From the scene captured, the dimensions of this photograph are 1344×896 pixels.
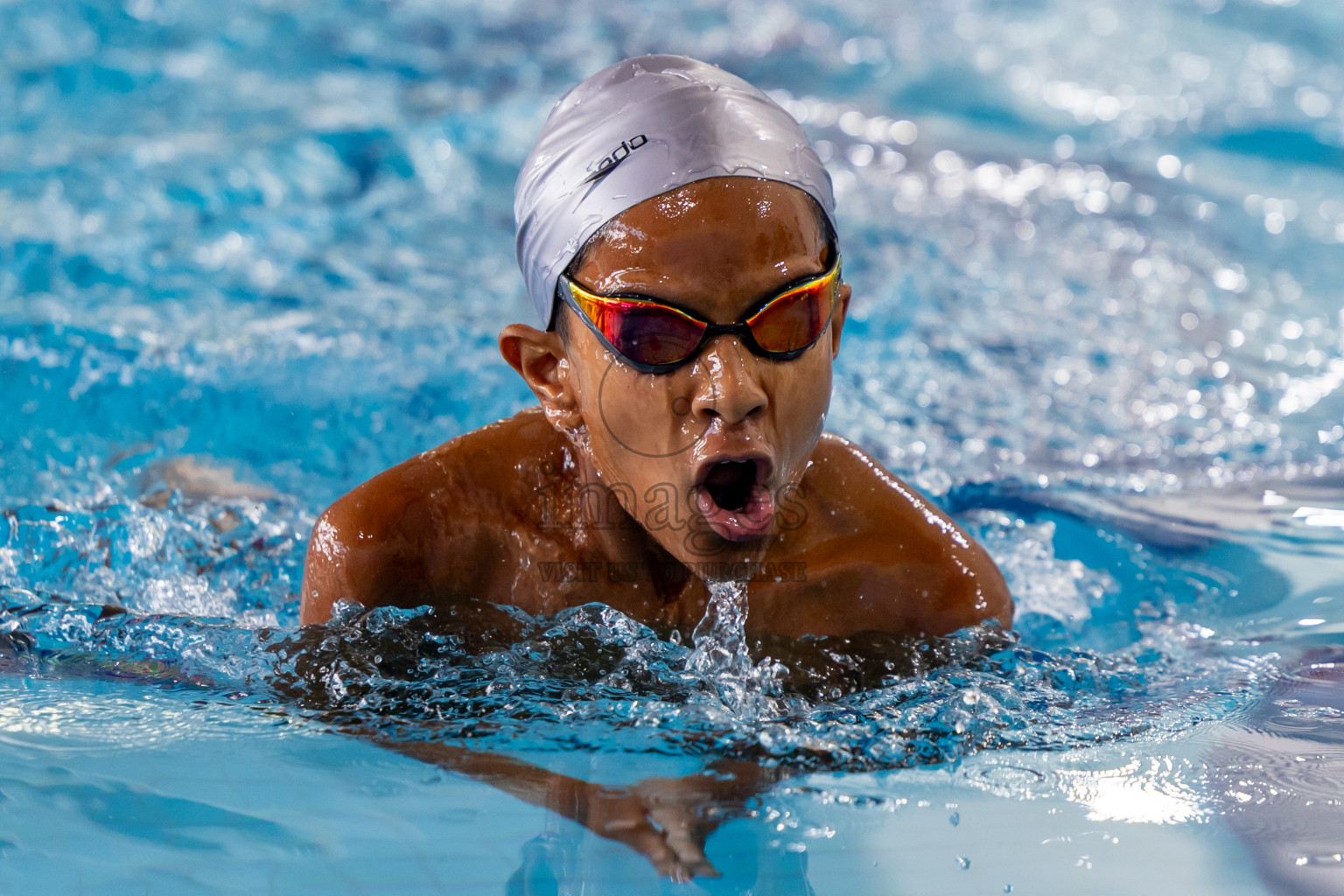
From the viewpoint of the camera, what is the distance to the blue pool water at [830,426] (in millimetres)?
1753

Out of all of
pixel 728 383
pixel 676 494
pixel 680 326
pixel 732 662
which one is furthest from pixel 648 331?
pixel 732 662

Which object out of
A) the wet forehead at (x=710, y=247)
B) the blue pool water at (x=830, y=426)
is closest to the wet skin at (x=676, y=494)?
the wet forehead at (x=710, y=247)

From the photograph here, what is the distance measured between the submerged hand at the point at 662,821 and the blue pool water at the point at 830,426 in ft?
0.10

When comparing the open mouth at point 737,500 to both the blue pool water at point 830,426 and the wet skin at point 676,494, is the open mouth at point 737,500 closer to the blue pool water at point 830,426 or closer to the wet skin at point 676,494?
the wet skin at point 676,494

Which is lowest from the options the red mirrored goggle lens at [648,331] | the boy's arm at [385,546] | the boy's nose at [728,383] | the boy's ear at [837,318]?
the boy's arm at [385,546]

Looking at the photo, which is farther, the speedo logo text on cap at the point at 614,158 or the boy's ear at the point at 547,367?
the boy's ear at the point at 547,367

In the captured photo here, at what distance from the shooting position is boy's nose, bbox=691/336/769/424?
193 centimetres

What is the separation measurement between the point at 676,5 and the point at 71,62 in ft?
13.2

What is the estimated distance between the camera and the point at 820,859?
1686 mm

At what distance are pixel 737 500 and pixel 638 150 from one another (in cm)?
60

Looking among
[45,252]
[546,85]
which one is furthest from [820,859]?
[546,85]

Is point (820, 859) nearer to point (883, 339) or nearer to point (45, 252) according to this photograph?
point (883, 339)

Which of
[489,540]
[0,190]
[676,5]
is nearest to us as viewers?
[489,540]

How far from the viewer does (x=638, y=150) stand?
6.75 ft
